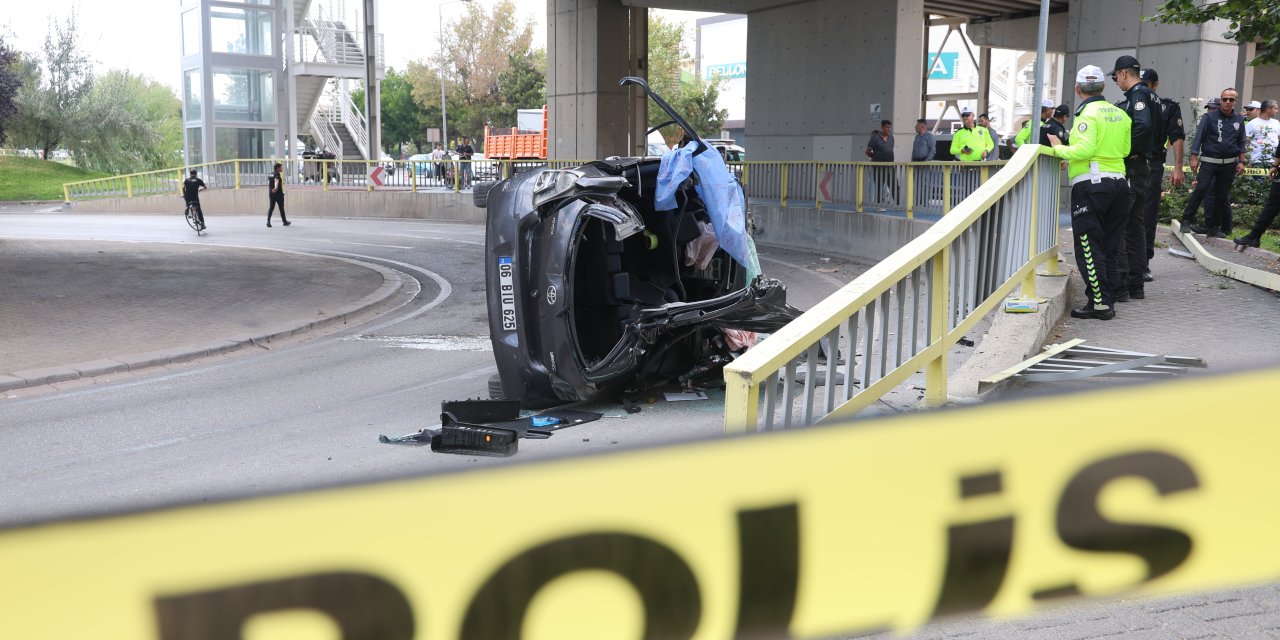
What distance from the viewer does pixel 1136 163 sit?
879cm

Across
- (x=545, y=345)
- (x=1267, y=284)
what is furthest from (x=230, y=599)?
(x=1267, y=284)

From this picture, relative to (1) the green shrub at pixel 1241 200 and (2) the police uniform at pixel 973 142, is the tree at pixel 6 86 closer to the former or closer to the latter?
(2) the police uniform at pixel 973 142

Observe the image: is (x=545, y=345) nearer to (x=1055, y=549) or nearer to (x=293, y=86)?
→ (x=1055, y=549)

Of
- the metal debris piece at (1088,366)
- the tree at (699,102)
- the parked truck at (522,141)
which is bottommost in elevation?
the metal debris piece at (1088,366)

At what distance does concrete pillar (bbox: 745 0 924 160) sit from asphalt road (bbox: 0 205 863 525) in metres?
14.9

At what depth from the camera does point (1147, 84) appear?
8945 millimetres

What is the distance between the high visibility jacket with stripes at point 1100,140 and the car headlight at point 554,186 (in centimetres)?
367

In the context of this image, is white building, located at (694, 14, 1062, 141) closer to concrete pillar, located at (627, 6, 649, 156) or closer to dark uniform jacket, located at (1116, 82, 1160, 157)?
concrete pillar, located at (627, 6, 649, 156)

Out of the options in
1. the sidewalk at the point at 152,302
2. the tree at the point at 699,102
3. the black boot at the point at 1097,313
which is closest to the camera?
the black boot at the point at 1097,313

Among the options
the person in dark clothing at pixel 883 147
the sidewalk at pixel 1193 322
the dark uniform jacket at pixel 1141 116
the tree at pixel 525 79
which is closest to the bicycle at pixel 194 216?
the person in dark clothing at pixel 883 147

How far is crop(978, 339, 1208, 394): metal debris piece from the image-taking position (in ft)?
20.0

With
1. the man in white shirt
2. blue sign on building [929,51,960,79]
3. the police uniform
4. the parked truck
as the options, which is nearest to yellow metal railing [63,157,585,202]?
the police uniform

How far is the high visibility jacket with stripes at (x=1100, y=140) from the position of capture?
26.4 feet

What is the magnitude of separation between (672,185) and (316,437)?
9.26 ft
